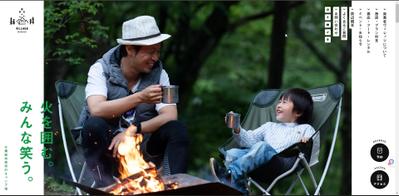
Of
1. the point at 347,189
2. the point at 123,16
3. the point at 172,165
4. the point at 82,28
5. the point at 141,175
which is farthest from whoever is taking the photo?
the point at 347,189

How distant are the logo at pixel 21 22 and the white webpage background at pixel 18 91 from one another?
0.03 feet

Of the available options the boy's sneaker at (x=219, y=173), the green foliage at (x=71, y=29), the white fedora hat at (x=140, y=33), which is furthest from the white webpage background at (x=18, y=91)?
the boy's sneaker at (x=219, y=173)

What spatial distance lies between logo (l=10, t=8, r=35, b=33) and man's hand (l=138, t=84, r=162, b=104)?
664 mm

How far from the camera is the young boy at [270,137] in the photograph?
3943 mm

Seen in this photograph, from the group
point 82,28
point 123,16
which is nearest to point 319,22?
point 123,16

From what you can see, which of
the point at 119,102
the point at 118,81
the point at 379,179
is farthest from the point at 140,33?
the point at 379,179

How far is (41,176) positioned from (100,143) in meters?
0.39

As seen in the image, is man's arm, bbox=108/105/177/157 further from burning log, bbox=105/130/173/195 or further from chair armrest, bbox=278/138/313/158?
chair armrest, bbox=278/138/313/158

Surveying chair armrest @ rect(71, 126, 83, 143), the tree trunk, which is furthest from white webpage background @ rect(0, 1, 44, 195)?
the tree trunk

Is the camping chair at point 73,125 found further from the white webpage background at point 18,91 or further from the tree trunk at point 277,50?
the tree trunk at point 277,50

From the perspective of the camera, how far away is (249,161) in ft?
12.9

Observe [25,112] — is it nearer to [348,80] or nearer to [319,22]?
[319,22]

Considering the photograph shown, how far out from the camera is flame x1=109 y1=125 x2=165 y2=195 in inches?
132

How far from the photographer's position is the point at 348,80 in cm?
926
